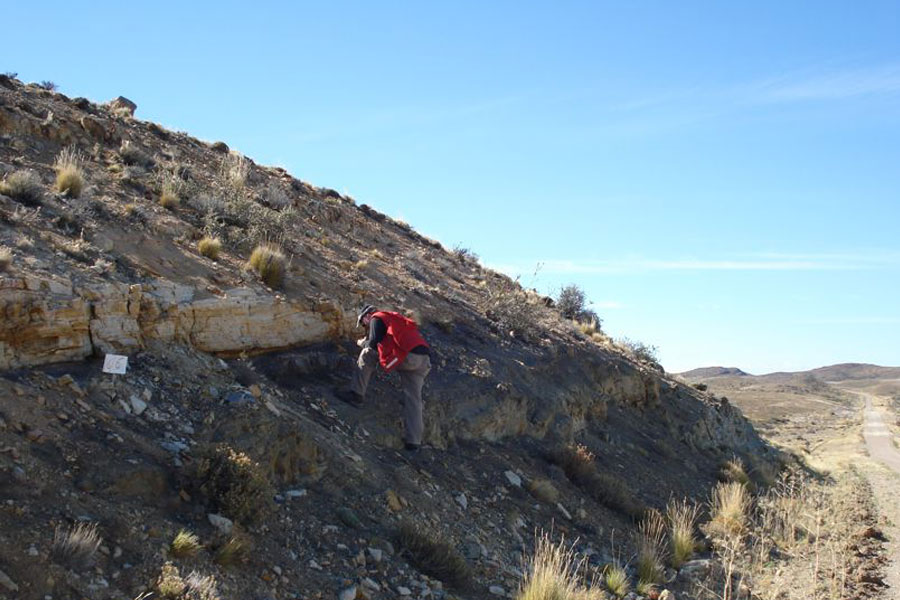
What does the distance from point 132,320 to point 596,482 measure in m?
7.37

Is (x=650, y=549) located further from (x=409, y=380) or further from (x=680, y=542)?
(x=409, y=380)

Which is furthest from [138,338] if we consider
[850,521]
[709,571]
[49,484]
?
[850,521]

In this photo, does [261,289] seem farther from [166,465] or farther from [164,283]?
[166,465]

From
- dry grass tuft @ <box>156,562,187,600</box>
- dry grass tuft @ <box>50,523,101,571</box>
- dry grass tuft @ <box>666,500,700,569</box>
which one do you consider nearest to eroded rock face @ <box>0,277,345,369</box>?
dry grass tuft @ <box>50,523,101,571</box>

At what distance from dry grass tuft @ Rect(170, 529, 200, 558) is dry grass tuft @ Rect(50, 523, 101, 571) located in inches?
22.3

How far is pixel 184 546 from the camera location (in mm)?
5223

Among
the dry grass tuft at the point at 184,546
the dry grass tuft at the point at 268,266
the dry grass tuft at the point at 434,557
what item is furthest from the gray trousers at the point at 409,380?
the dry grass tuft at the point at 184,546

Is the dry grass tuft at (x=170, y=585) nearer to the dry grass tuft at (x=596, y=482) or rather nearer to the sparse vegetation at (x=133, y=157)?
the dry grass tuft at (x=596, y=482)

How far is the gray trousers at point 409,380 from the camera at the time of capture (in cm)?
896

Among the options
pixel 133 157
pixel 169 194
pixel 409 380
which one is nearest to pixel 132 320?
pixel 409 380

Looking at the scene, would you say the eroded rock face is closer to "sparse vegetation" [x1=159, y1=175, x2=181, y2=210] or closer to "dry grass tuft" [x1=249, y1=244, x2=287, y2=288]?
"dry grass tuft" [x1=249, y1=244, x2=287, y2=288]

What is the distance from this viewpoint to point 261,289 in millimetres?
9484

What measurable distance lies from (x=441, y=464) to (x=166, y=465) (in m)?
4.06

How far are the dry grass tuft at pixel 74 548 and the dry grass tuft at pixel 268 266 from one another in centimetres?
530
